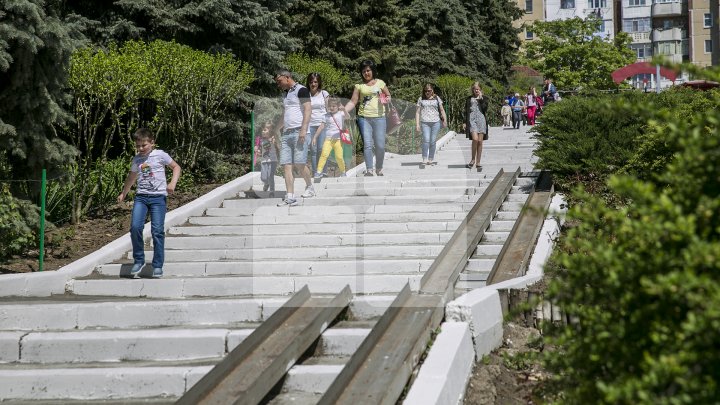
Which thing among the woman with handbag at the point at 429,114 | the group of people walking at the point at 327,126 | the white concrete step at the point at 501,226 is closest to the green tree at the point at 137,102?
the group of people walking at the point at 327,126

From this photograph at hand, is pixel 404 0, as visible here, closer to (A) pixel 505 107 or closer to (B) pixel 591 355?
(A) pixel 505 107

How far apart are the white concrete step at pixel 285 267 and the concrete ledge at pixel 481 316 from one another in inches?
76.0

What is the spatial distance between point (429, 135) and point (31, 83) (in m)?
8.83

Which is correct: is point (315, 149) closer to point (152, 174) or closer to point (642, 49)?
point (152, 174)

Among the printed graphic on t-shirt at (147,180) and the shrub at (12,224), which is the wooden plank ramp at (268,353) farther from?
the shrub at (12,224)

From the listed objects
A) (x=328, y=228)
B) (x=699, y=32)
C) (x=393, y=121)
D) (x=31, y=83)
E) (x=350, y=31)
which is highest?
(x=699, y=32)

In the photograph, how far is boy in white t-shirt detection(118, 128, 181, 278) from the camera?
9.32m

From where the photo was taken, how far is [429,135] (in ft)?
58.9

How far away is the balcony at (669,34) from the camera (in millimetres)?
89812

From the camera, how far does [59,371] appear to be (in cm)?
669

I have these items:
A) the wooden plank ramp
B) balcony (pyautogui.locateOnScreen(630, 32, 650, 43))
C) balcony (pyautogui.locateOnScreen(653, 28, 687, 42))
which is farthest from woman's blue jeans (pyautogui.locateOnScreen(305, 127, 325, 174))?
balcony (pyautogui.locateOnScreen(630, 32, 650, 43))

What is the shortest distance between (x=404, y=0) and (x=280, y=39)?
2296 centimetres

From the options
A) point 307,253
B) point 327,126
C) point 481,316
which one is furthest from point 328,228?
point 481,316

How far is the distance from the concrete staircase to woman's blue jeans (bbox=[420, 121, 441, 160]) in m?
3.41
